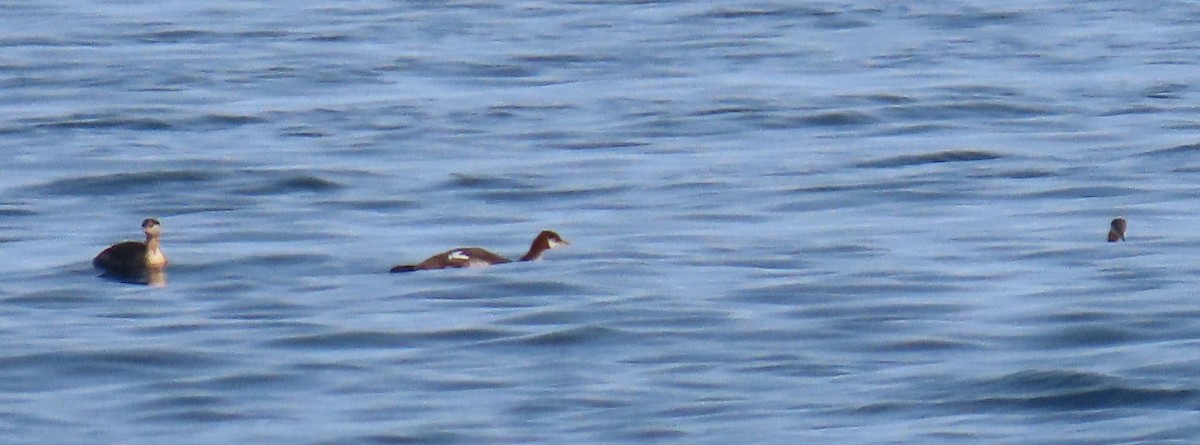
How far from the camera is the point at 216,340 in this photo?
14.9 metres

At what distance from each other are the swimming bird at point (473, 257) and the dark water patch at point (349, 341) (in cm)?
199

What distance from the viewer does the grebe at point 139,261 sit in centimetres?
1678

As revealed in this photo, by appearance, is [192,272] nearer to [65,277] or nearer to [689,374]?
[65,277]

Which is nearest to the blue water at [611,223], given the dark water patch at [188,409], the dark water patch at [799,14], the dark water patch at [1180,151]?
the dark water patch at [188,409]

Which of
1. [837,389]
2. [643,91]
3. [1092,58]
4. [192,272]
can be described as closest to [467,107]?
[643,91]

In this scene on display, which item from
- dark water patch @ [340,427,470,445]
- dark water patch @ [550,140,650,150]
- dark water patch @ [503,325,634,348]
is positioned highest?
dark water patch @ [550,140,650,150]

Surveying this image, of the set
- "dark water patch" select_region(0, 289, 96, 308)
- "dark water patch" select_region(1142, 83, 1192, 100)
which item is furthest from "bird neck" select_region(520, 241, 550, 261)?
"dark water patch" select_region(1142, 83, 1192, 100)

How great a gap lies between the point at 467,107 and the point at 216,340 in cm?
1125

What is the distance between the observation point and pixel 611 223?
19.3 meters

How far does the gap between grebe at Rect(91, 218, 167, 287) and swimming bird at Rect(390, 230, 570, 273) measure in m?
1.42

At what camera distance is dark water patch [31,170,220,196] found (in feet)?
69.7

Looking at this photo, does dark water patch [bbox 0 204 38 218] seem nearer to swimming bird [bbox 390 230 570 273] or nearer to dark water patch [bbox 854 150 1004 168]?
swimming bird [bbox 390 230 570 273]

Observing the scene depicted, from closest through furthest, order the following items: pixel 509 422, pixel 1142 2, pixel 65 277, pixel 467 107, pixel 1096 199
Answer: pixel 509 422
pixel 65 277
pixel 1096 199
pixel 467 107
pixel 1142 2

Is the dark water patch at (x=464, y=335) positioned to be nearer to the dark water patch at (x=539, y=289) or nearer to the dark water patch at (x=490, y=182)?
the dark water patch at (x=539, y=289)
